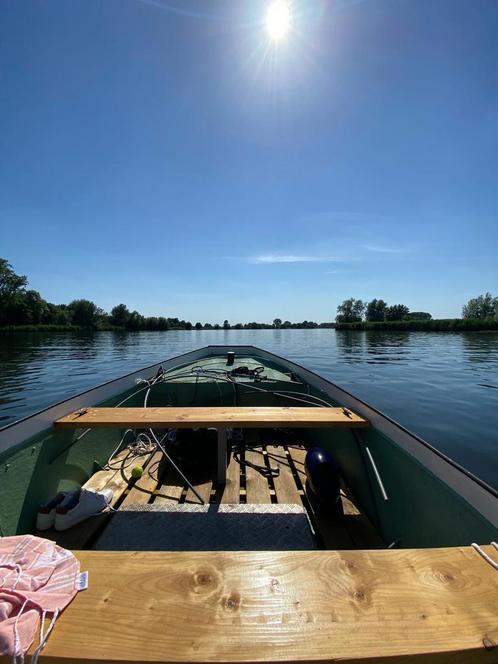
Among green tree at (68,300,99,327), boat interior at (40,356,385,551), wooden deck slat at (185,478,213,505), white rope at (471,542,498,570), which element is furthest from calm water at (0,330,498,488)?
green tree at (68,300,99,327)

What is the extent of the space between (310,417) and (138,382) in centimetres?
281

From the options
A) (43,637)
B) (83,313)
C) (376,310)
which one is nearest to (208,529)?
(43,637)

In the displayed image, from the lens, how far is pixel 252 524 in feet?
8.52

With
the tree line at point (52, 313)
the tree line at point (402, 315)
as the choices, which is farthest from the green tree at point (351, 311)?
the tree line at point (52, 313)

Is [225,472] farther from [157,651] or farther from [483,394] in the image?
[483,394]

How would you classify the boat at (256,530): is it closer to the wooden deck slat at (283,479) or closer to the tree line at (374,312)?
the wooden deck slat at (283,479)

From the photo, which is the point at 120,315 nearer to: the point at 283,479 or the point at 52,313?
the point at 52,313

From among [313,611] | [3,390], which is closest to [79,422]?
[313,611]

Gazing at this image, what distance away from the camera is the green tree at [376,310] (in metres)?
88.2

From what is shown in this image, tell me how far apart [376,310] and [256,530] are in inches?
3719

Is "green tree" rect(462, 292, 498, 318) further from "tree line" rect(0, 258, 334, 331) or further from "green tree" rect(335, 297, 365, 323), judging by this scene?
"tree line" rect(0, 258, 334, 331)

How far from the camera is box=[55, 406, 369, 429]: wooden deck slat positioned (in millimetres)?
2633

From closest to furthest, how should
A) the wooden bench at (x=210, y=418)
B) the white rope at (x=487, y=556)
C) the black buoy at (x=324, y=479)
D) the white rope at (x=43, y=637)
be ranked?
1. the white rope at (x=43, y=637)
2. the white rope at (x=487, y=556)
3. the wooden bench at (x=210, y=418)
4. the black buoy at (x=324, y=479)

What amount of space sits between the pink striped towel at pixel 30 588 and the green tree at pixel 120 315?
272 ft
